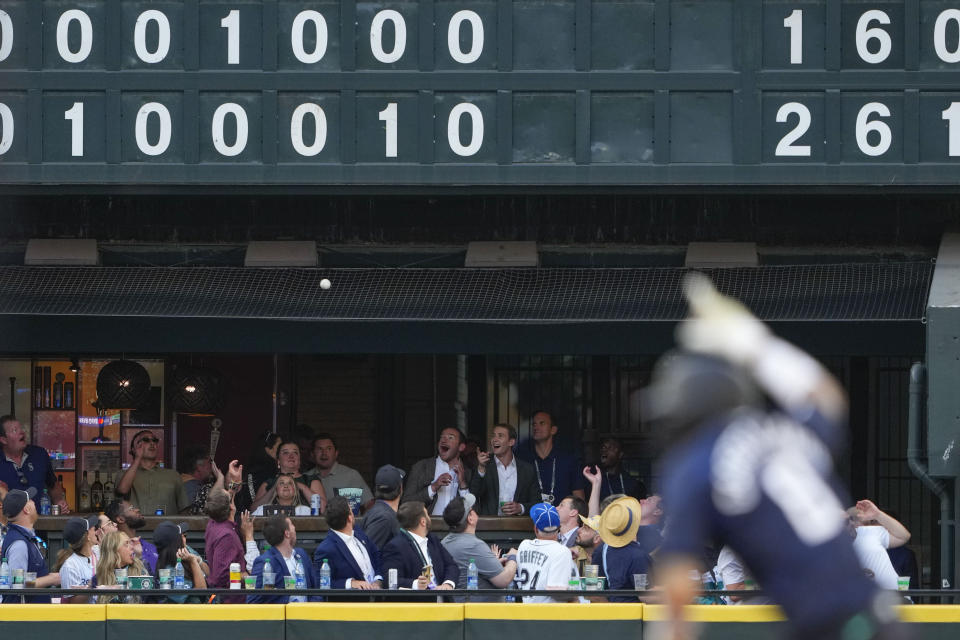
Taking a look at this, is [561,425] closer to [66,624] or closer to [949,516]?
[949,516]

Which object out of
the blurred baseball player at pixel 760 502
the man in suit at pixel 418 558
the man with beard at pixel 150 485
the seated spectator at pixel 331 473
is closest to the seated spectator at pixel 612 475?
the seated spectator at pixel 331 473

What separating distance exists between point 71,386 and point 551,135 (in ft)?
23.9

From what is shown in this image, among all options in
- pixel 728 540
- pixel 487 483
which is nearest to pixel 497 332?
pixel 487 483

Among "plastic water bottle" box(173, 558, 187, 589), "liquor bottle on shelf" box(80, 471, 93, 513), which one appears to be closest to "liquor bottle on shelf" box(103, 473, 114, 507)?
"liquor bottle on shelf" box(80, 471, 93, 513)

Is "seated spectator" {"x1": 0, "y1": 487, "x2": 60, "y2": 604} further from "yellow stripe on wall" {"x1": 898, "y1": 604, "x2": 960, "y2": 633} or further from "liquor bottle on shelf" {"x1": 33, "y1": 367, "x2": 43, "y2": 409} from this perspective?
"liquor bottle on shelf" {"x1": 33, "y1": 367, "x2": 43, "y2": 409}

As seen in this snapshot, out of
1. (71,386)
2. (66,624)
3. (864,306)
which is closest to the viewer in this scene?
(66,624)

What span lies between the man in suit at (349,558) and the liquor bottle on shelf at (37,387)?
26.1 ft

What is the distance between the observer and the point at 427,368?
18.9 meters

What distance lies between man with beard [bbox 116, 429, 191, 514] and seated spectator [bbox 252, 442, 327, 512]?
32.5 inches

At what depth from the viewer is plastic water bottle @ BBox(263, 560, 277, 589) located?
1106 centimetres

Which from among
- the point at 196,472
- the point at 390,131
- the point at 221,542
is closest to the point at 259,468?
the point at 196,472

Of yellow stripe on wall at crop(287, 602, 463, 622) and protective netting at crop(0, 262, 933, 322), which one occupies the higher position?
protective netting at crop(0, 262, 933, 322)

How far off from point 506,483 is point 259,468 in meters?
2.89

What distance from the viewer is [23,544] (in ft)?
38.2
